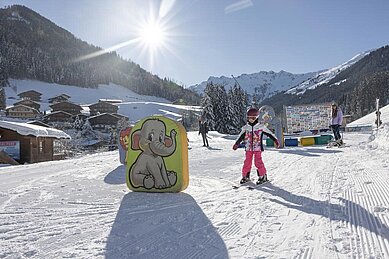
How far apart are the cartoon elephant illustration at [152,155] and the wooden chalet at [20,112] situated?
7369 cm

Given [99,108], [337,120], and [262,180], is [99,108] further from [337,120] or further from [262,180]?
[262,180]

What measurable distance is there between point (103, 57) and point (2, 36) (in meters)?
51.3

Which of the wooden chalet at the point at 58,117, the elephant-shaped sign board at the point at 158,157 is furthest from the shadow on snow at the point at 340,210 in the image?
the wooden chalet at the point at 58,117

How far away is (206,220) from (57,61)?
472 ft

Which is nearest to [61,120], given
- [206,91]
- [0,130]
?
[206,91]

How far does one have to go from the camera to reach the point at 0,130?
2158cm

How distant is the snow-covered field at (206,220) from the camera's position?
2910mm

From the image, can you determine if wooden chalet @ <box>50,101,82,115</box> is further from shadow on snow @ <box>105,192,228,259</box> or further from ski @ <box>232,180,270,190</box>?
shadow on snow @ <box>105,192,228,259</box>

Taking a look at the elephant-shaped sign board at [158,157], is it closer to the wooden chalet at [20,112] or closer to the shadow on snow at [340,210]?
the shadow on snow at [340,210]

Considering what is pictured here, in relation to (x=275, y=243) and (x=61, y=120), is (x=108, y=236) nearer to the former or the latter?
(x=275, y=243)

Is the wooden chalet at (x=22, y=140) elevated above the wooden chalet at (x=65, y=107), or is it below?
below

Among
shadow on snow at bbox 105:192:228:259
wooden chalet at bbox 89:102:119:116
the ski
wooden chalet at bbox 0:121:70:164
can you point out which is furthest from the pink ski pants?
wooden chalet at bbox 89:102:119:116

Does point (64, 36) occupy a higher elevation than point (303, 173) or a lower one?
higher

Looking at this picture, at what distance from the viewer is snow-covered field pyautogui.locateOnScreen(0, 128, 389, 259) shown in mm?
2910
